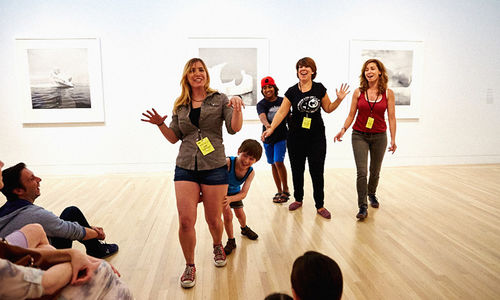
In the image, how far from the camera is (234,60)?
6.24 meters

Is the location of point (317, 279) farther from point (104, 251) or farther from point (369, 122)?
point (369, 122)

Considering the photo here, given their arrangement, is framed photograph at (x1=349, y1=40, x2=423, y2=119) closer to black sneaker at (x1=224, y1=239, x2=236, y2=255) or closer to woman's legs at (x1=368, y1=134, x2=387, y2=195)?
woman's legs at (x1=368, y1=134, x2=387, y2=195)

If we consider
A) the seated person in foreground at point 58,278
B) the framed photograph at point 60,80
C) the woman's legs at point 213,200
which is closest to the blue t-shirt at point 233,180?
the woman's legs at point 213,200

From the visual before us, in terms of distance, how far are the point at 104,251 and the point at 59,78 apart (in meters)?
4.25

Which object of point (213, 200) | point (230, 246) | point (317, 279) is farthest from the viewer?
point (230, 246)

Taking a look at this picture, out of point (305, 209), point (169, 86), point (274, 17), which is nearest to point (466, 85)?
point (274, 17)

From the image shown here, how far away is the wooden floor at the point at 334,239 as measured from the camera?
2.50m

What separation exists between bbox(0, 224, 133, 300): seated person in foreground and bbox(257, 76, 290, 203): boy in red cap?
292 centimetres

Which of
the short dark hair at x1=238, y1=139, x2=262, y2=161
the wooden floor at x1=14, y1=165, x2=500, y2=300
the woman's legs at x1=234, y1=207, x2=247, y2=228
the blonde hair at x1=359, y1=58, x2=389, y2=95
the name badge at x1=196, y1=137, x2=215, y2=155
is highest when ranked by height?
the blonde hair at x1=359, y1=58, x2=389, y2=95

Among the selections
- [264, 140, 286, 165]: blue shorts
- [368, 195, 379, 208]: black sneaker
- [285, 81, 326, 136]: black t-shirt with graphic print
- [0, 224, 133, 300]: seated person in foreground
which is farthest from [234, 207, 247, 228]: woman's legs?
[368, 195, 379, 208]: black sneaker

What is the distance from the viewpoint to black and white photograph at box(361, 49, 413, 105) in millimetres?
6481

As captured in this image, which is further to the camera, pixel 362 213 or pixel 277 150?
pixel 277 150

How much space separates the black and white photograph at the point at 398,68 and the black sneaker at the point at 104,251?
5342 millimetres

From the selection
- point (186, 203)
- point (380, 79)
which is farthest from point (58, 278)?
point (380, 79)
